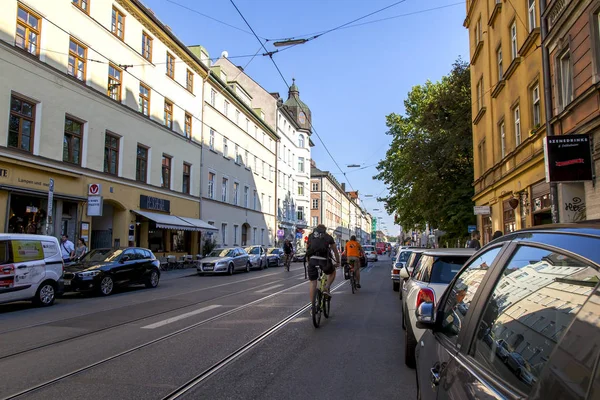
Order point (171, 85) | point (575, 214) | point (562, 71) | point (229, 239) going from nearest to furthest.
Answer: point (575, 214), point (562, 71), point (171, 85), point (229, 239)

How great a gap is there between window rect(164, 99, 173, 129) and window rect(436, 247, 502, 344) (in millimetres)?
26829

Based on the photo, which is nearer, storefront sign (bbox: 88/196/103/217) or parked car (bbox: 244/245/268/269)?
storefront sign (bbox: 88/196/103/217)

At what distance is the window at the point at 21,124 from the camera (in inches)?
642

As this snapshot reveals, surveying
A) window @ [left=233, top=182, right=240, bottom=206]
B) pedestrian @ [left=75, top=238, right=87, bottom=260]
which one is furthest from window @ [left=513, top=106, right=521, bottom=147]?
window @ [left=233, top=182, right=240, bottom=206]

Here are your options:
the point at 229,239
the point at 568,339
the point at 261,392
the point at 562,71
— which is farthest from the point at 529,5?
the point at 229,239

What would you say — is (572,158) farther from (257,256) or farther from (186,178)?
(186,178)

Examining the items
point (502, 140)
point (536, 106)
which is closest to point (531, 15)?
point (536, 106)

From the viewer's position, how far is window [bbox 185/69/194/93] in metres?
29.8

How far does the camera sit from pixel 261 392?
4.38 m

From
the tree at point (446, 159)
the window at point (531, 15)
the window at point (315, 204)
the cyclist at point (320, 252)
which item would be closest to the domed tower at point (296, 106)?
the window at point (315, 204)

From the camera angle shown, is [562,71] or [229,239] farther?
[229,239]

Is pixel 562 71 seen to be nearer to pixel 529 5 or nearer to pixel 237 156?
pixel 529 5

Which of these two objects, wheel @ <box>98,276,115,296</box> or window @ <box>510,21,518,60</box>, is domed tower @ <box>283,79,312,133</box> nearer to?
window @ <box>510,21,518,60</box>

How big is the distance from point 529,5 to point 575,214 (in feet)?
25.2
